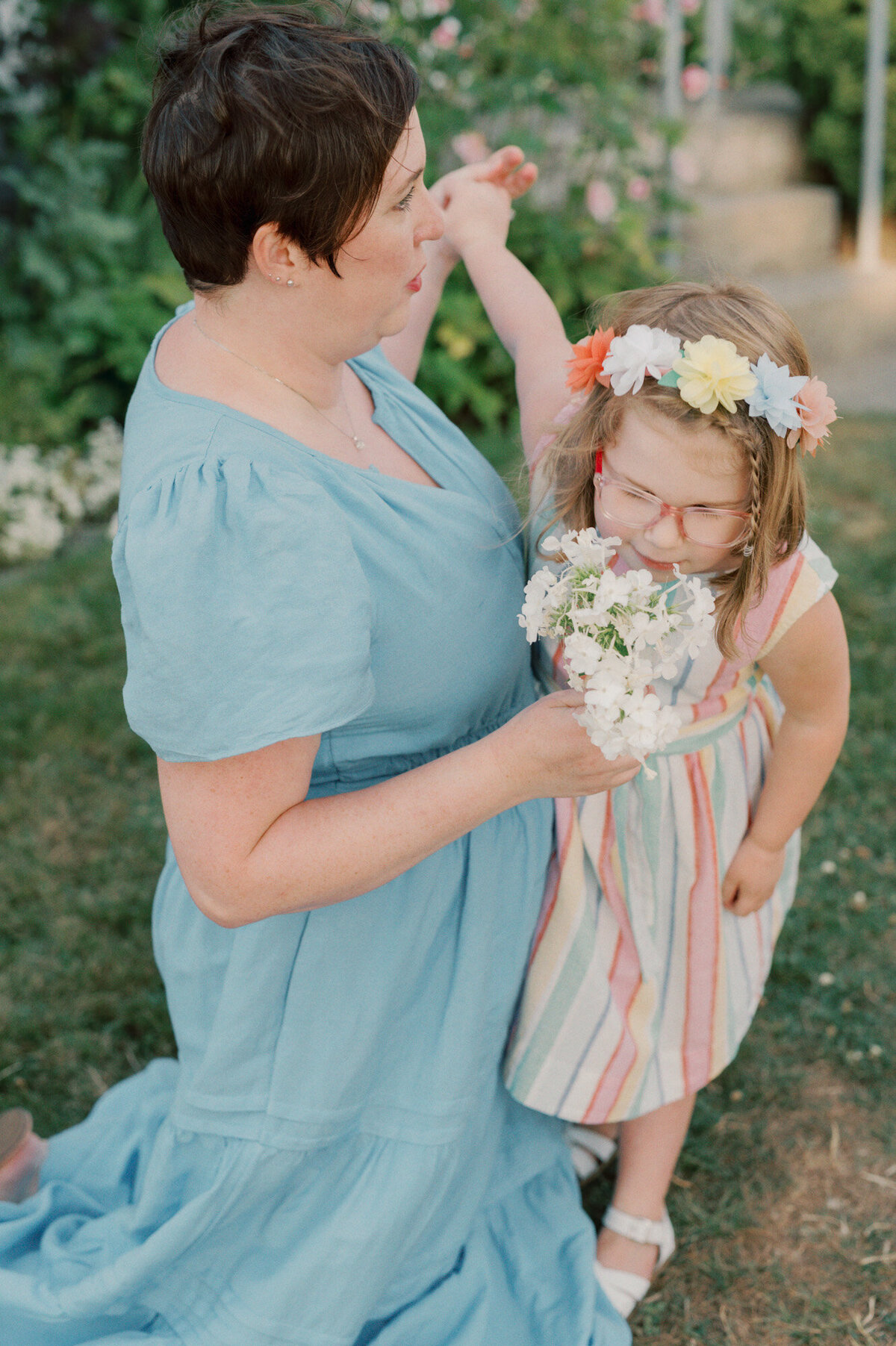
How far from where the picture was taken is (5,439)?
4.63 m

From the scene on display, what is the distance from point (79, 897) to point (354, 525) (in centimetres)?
171

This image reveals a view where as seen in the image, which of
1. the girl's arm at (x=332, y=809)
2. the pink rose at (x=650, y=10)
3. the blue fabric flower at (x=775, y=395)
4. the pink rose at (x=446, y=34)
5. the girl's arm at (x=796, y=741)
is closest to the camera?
the girl's arm at (x=332, y=809)

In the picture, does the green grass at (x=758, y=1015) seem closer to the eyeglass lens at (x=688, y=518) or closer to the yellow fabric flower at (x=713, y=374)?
the eyeglass lens at (x=688, y=518)

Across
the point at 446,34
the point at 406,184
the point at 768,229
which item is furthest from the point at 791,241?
the point at 406,184

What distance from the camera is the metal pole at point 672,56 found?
5.94 meters

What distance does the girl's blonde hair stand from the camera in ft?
4.68

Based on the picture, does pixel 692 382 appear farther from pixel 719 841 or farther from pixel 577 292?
pixel 577 292

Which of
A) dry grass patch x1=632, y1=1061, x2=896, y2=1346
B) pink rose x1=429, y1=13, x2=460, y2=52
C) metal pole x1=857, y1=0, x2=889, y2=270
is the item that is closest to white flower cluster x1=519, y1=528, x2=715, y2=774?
dry grass patch x1=632, y1=1061, x2=896, y2=1346

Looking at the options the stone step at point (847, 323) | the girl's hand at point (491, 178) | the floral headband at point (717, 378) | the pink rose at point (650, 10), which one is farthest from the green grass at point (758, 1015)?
the pink rose at point (650, 10)

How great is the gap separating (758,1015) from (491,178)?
1.69 m

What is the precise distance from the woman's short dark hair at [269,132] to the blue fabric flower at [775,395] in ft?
1.58

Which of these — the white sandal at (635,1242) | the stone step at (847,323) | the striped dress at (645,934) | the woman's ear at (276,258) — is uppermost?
the woman's ear at (276,258)

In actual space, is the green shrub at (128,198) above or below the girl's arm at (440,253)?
below

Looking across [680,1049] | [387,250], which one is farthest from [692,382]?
[680,1049]
